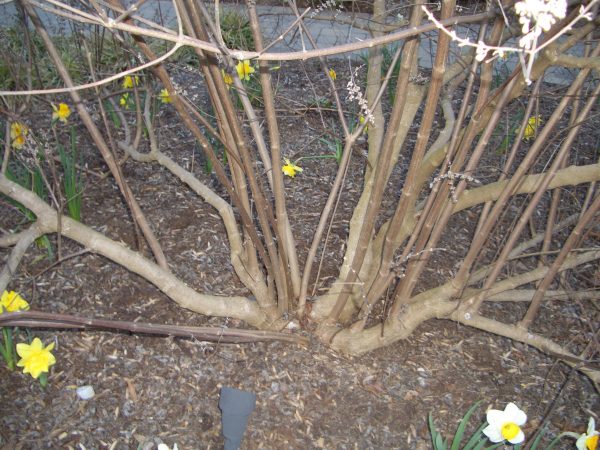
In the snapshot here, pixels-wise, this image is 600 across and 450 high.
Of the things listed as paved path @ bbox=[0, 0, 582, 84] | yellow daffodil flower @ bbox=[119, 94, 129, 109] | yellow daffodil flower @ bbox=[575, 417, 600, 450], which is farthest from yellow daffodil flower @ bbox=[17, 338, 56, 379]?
paved path @ bbox=[0, 0, 582, 84]

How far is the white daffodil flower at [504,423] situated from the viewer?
1667 millimetres

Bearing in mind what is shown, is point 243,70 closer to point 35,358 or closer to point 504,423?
point 35,358

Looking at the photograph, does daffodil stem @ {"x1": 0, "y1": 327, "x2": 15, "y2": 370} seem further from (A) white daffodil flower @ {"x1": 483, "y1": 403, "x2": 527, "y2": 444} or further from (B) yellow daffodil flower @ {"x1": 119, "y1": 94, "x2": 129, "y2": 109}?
(B) yellow daffodil flower @ {"x1": 119, "y1": 94, "x2": 129, "y2": 109}

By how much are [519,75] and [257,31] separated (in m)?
0.66

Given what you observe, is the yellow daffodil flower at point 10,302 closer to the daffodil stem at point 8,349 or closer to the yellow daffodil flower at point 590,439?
the daffodil stem at point 8,349

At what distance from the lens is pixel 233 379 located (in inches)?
74.9

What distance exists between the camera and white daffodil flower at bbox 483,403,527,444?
→ 1667 mm

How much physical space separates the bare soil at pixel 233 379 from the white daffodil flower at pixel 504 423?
0.15 m

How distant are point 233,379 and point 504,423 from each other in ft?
2.90

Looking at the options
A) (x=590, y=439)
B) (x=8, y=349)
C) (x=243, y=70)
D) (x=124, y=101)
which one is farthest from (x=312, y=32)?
(x=590, y=439)

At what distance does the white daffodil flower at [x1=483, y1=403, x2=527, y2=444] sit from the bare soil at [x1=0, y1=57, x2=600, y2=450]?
5.8 inches

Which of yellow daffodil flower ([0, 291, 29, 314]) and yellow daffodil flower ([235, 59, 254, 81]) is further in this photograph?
yellow daffodil flower ([235, 59, 254, 81])

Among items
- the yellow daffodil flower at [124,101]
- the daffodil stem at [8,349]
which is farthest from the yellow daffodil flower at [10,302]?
the yellow daffodil flower at [124,101]

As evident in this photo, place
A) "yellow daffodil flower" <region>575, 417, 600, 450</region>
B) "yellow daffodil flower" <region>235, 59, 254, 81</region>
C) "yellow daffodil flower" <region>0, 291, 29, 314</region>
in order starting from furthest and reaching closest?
"yellow daffodil flower" <region>235, 59, 254, 81</region> < "yellow daffodil flower" <region>0, 291, 29, 314</region> < "yellow daffodil flower" <region>575, 417, 600, 450</region>
